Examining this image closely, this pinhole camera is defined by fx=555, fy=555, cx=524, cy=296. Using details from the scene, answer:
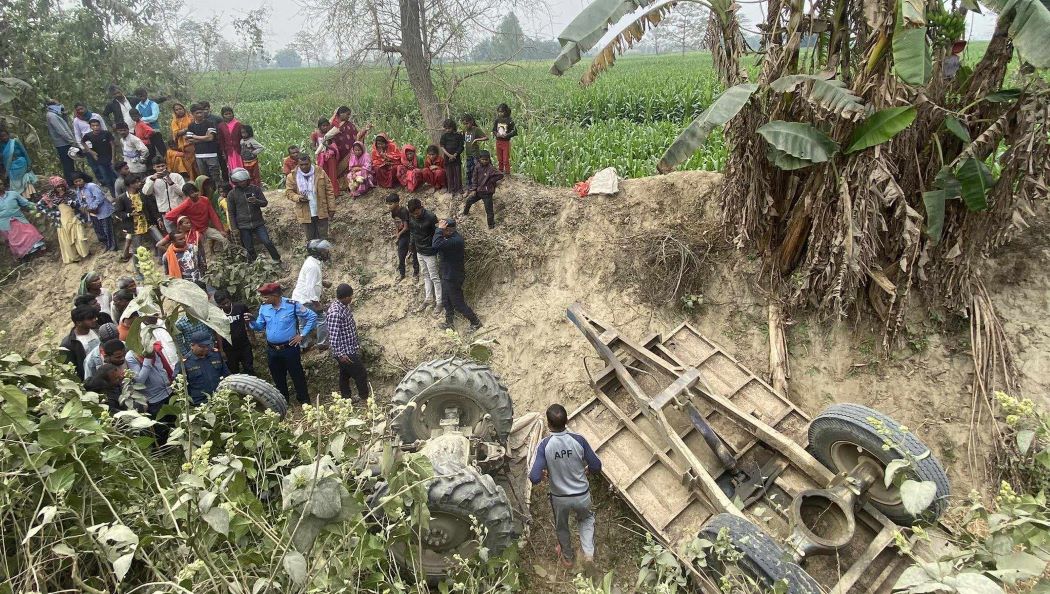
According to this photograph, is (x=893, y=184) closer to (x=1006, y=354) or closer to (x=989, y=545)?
(x=1006, y=354)

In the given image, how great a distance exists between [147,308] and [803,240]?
21.9 feet

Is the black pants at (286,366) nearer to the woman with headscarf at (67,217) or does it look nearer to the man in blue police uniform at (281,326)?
the man in blue police uniform at (281,326)

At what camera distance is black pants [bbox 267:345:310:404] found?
6.62m

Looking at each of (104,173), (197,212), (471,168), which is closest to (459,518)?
(471,168)

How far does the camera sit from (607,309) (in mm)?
7805

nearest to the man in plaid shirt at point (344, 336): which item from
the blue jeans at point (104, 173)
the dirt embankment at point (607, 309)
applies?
the dirt embankment at point (607, 309)

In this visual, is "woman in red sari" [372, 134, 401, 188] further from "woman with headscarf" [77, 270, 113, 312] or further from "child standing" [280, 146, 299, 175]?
"woman with headscarf" [77, 270, 113, 312]

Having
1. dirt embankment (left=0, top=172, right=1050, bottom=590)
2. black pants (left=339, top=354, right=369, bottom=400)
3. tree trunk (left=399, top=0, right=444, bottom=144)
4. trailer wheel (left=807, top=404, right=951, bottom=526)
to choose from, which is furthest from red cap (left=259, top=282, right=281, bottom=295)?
trailer wheel (left=807, top=404, right=951, bottom=526)

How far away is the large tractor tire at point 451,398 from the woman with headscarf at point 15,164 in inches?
368

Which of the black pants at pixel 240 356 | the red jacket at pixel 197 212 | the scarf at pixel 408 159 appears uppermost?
the scarf at pixel 408 159

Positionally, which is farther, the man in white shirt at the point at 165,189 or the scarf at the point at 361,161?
the scarf at the point at 361,161

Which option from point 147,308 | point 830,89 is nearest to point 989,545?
point 147,308

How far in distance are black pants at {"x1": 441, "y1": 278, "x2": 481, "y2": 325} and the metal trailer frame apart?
201cm

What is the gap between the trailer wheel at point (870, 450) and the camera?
428cm
